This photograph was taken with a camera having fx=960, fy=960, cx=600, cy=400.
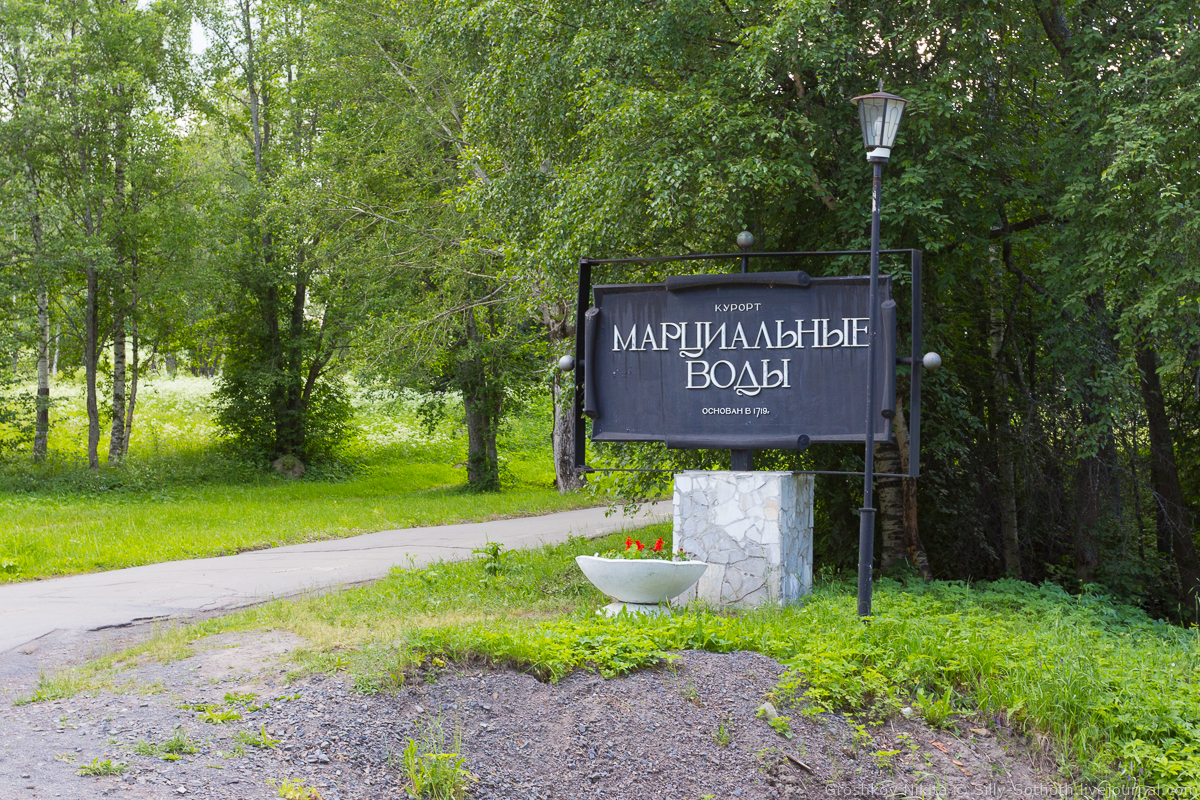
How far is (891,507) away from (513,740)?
7.16m

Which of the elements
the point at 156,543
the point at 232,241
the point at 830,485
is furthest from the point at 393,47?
the point at 830,485

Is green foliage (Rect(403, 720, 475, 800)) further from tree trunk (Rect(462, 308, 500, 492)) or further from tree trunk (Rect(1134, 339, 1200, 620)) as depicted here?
tree trunk (Rect(462, 308, 500, 492))

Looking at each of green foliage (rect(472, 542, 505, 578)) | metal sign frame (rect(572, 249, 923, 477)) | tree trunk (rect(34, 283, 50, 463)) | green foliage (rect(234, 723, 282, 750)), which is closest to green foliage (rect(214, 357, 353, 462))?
tree trunk (rect(34, 283, 50, 463))

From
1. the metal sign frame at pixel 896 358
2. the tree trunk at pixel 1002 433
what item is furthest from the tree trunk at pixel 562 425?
the metal sign frame at pixel 896 358

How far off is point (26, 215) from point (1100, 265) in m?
20.3

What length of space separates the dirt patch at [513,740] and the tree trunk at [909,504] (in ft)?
17.7

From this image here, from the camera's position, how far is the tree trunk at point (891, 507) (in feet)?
36.2

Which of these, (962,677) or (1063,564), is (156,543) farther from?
(1063,564)

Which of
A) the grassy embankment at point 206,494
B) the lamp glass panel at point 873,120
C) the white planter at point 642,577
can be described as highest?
the lamp glass panel at point 873,120

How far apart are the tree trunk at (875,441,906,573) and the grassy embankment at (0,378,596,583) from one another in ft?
26.1

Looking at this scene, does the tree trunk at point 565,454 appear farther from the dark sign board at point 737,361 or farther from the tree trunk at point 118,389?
the dark sign board at point 737,361

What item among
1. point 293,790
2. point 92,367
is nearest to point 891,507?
point 293,790

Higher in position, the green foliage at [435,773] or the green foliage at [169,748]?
the green foliage at [169,748]

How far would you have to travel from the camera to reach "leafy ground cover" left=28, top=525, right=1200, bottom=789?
5586mm
